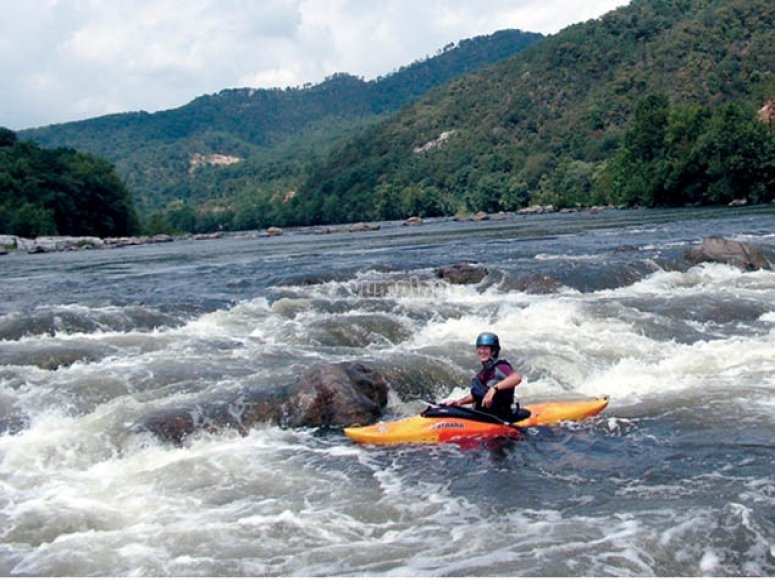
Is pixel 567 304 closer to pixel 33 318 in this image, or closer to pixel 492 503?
pixel 492 503

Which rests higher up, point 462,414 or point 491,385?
point 491,385

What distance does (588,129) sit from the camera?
357ft

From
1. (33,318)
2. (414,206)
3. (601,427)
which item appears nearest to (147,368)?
(33,318)

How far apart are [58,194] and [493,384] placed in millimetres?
65751

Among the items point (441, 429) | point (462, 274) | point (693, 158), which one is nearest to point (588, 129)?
point (693, 158)

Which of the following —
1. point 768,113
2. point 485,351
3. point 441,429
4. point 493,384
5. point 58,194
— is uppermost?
point 768,113

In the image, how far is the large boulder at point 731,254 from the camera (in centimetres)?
2094

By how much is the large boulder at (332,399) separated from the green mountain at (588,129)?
1969 inches

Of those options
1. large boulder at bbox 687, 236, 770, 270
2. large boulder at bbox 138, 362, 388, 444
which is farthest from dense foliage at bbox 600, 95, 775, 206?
large boulder at bbox 138, 362, 388, 444

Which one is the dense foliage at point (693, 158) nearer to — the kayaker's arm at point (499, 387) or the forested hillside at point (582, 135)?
the forested hillside at point (582, 135)

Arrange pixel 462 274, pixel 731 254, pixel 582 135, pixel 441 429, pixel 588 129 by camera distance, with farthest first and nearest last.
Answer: pixel 588 129
pixel 582 135
pixel 731 254
pixel 462 274
pixel 441 429

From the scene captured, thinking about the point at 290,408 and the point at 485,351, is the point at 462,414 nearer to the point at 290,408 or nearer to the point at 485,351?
the point at 485,351

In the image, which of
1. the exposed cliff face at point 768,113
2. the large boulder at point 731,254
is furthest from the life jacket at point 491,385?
the exposed cliff face at point 768,113

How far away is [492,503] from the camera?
738cm
